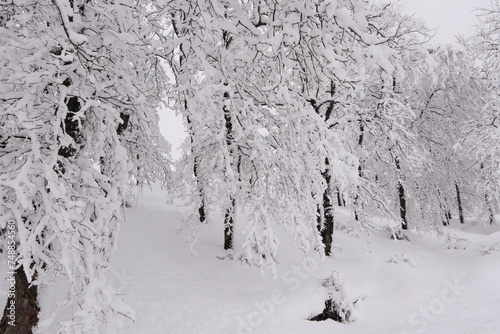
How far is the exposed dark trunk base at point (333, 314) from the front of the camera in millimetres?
8352

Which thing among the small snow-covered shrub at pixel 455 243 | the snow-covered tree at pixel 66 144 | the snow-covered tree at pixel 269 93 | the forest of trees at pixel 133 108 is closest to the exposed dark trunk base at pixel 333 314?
the snow-covered tree at pixel 269 93

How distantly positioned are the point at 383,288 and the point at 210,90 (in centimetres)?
799

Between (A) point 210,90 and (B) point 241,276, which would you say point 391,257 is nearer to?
(B) point 241,276

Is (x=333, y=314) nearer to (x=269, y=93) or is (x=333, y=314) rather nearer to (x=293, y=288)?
(x=293, y=288)

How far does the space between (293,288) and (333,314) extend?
122cm

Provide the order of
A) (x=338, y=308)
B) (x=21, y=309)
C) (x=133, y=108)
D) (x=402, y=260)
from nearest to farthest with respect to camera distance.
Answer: (x=133, y=108) < (x=21, y=309) < (x=338, y=308) < (x=402, y=260)

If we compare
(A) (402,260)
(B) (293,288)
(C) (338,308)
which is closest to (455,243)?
(A) (402,260)

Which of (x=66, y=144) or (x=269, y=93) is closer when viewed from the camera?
(x=66, y=144)

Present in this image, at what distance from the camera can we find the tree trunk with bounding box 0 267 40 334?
5.33 metres

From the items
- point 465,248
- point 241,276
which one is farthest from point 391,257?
point 241,276

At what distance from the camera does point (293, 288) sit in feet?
30.3

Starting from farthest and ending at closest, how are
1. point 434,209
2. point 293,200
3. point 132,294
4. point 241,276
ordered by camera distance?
point 434,209 → point 241,276 → point 132,294 → point 293,200

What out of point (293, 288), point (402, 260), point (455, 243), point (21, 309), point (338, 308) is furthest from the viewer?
point (455, 243)

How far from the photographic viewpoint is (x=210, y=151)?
977cm
